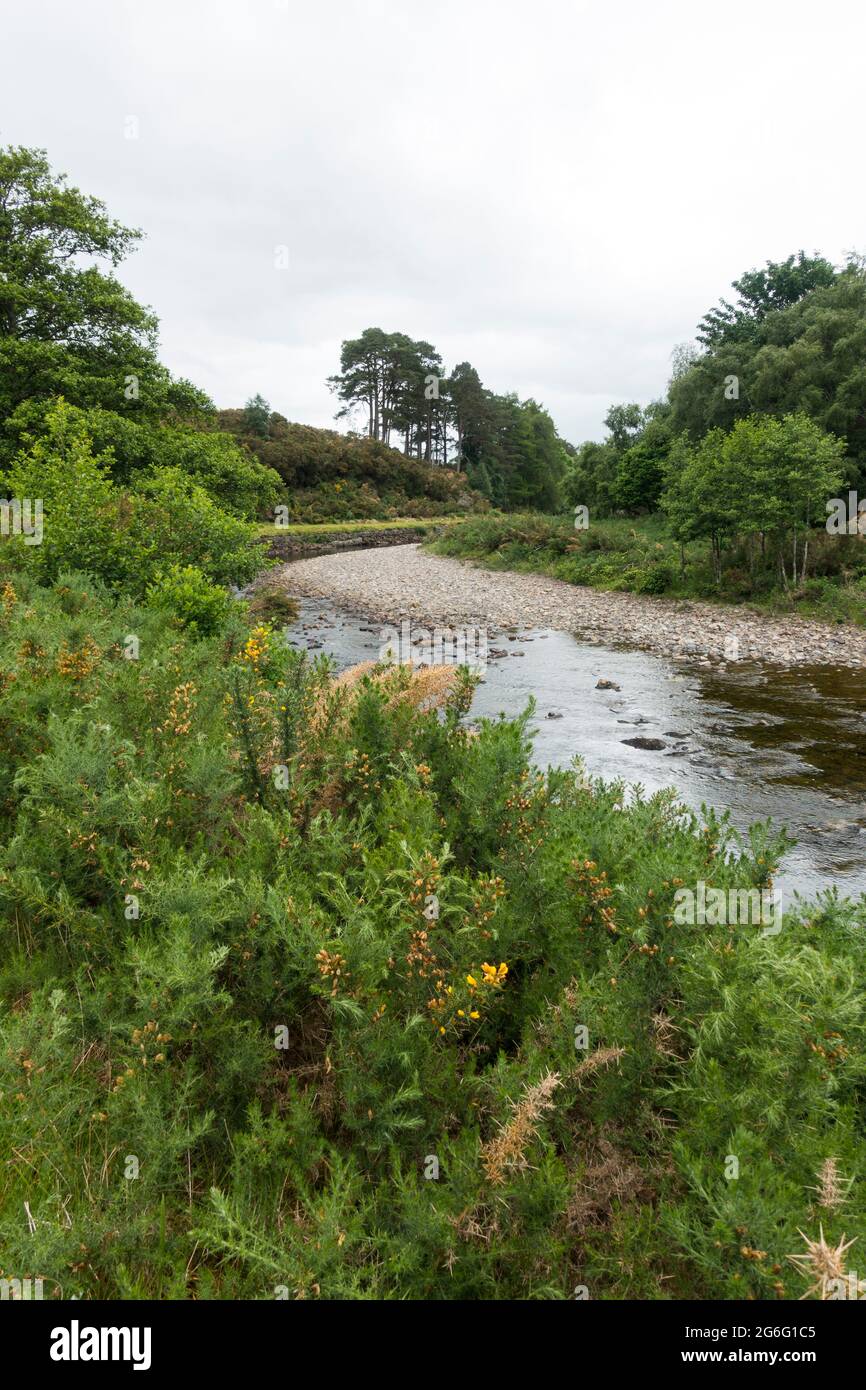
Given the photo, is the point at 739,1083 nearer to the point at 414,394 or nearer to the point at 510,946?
the point at 510,946

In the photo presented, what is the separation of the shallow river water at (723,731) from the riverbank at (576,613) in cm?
137

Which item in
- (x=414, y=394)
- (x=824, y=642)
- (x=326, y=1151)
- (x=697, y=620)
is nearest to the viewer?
(x=326, y=1151)

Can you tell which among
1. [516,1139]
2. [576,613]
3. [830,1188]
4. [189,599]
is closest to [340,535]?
[576,613]

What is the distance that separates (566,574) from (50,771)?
28685 millimetres

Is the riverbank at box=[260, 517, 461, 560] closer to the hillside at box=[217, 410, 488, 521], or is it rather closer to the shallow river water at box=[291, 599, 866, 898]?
the hillside at box=[217, 410, 488, 521]

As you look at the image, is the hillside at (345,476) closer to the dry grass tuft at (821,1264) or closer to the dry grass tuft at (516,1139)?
the dry grass tuft at (516,1139)

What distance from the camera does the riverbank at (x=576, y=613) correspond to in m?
16.3

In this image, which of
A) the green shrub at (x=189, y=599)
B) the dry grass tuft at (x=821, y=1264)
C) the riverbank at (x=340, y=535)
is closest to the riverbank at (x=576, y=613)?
the riverbank at (x=340, y=535)

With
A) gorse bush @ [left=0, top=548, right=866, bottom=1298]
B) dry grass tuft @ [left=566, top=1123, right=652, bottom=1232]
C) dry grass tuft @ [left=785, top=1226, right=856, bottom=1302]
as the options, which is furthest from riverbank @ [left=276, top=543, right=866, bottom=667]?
dry grass tuft @ [left=785, top=1226, right=856, bottom=1302]

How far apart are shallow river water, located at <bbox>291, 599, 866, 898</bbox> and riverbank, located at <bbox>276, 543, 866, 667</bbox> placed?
137 centimetres

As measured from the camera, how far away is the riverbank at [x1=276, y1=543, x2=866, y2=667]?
16328 mm

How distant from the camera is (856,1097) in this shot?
7.41ft

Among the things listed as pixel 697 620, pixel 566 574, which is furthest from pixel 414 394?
pixel 697 620
